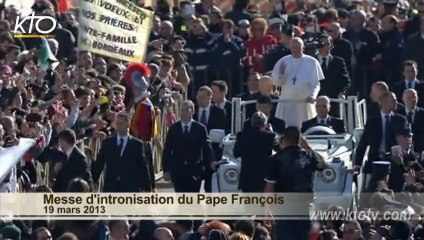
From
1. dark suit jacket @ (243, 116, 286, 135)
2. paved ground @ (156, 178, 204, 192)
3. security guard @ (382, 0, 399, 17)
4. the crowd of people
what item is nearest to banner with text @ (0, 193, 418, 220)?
the crowd of people

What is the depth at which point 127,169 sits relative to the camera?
20.2 m

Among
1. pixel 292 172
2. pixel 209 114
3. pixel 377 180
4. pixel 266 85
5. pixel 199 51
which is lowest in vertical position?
pixel 377 180

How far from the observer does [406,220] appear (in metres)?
18.0

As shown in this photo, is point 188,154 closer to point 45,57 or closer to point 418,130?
point 418,130

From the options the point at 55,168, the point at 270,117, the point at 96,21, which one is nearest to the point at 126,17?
the point at 96,21

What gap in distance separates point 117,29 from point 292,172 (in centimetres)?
613

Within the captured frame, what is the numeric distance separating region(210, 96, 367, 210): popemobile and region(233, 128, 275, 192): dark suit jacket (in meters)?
0.46

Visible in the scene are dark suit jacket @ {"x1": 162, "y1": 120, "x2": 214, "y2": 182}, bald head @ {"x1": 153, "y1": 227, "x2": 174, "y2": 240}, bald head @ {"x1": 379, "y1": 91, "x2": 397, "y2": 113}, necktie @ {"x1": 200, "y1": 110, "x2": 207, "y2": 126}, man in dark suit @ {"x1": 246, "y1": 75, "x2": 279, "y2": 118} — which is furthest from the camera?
necktie @ {"x1": 200, "y1": 110, "x2": 207, "y2": 126}

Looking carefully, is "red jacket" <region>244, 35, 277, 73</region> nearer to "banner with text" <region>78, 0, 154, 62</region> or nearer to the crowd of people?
the crowd of people

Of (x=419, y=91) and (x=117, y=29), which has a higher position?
(x=117, y=29)

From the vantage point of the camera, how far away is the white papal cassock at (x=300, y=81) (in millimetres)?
23452

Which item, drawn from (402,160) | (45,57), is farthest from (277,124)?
(45,57)

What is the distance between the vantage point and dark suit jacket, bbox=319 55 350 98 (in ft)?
82.9

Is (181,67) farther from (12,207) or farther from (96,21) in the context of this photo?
(12,207)
